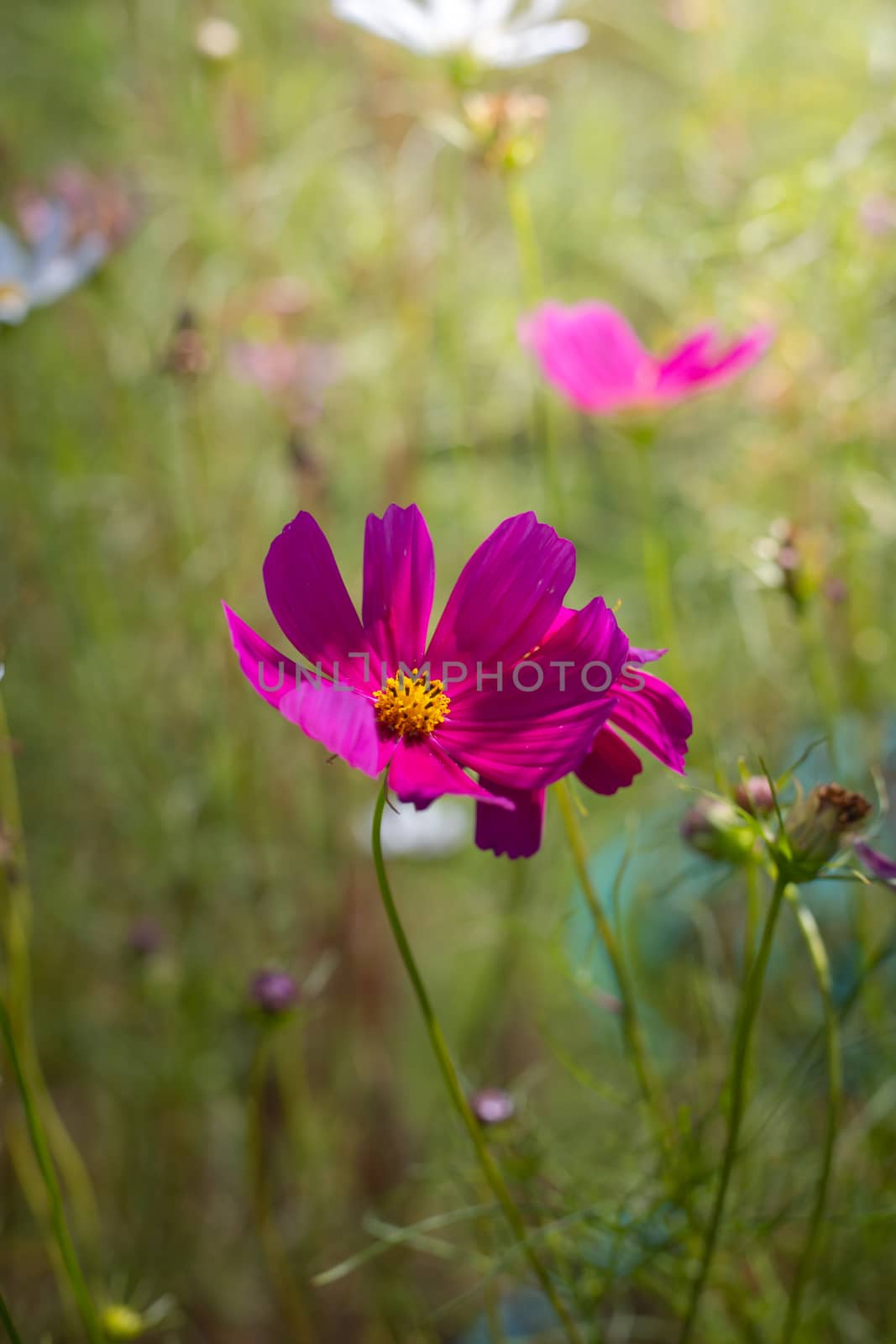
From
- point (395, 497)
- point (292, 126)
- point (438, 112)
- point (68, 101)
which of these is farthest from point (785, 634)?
point (68, 101)

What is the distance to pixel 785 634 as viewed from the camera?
79cm

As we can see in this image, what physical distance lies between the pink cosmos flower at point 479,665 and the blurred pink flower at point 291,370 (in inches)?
16.5

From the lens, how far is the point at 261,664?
0.84 ft

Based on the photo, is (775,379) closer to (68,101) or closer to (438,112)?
(438,112)

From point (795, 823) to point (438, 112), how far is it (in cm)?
56

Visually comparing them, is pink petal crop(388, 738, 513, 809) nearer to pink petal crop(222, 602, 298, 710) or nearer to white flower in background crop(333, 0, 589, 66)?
pink petal crop(222, 602, 298, 710)

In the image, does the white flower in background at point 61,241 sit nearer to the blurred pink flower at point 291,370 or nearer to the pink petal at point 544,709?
the blurred pink flower at point 291,370

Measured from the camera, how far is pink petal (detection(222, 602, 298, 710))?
24cm

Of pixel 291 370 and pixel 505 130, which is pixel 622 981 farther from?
pixel 291 370

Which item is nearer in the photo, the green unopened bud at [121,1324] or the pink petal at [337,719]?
the pink petal at [337,719]

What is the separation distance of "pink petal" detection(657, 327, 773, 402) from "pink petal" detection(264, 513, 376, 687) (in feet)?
0.77

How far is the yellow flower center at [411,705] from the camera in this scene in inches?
11.5

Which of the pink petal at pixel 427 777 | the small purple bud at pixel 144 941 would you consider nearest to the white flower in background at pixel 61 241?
the small purple bud at pixel 144 941

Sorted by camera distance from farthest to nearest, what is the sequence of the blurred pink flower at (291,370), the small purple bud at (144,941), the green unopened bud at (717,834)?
the blurred pink flower at (291,370), the small purple bud at (144,941), the green unopened bud at (717,834)
